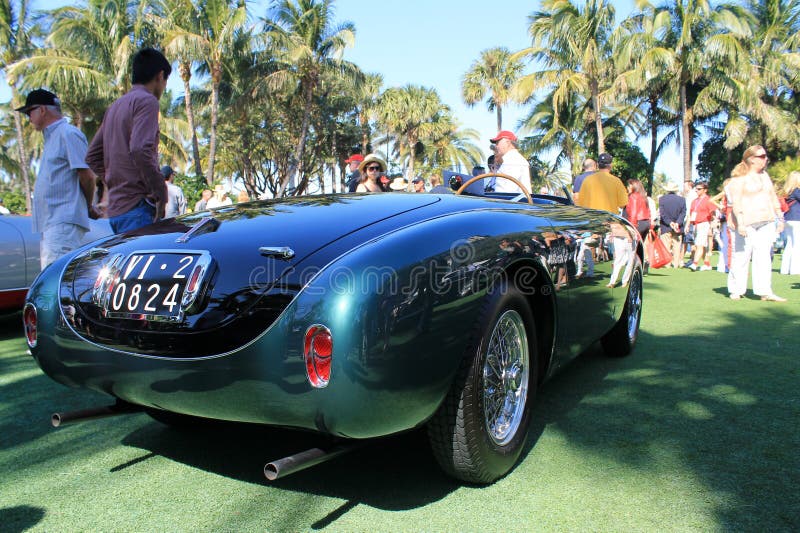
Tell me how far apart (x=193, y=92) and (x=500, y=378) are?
102ft

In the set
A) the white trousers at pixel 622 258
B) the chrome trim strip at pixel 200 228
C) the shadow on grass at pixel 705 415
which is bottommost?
the shadow on grass at pixel 705 415

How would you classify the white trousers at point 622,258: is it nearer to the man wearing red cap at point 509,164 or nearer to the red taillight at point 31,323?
the man wearing red cap at point 509,164

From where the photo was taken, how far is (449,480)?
223 centimetres

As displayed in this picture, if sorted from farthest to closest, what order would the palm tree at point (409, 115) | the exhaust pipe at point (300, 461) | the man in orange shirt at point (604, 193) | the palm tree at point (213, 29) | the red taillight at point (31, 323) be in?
the palm tree at point (409, 115) < the palm tree at point (213, 29) < the man in orange shirt at point (604, 193) < the red taillight at point (31, 323) < the exhaust pipe at point (300, 461)

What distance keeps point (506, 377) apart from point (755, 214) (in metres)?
5.43

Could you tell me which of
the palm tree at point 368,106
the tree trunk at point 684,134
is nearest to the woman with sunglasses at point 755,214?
the tree trunk at point 684,134

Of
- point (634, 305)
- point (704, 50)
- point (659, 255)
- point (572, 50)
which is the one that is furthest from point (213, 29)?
point (634, 305)

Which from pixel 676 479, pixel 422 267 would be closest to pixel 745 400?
pixel 676 479

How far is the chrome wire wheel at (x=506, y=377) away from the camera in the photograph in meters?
2.21

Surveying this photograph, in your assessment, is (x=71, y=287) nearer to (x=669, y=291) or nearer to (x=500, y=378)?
(x=500, y=378)

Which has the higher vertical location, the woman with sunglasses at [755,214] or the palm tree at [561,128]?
the palm tree at [561,128]

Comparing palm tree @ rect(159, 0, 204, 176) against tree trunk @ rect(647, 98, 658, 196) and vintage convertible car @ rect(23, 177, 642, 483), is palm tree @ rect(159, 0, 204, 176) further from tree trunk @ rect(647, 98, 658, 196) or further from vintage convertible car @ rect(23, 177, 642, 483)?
vintage convertible car @ rect(23, 177, 642, 483)

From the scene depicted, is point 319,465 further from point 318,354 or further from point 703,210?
point 703,210

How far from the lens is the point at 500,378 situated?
7.51 feet
